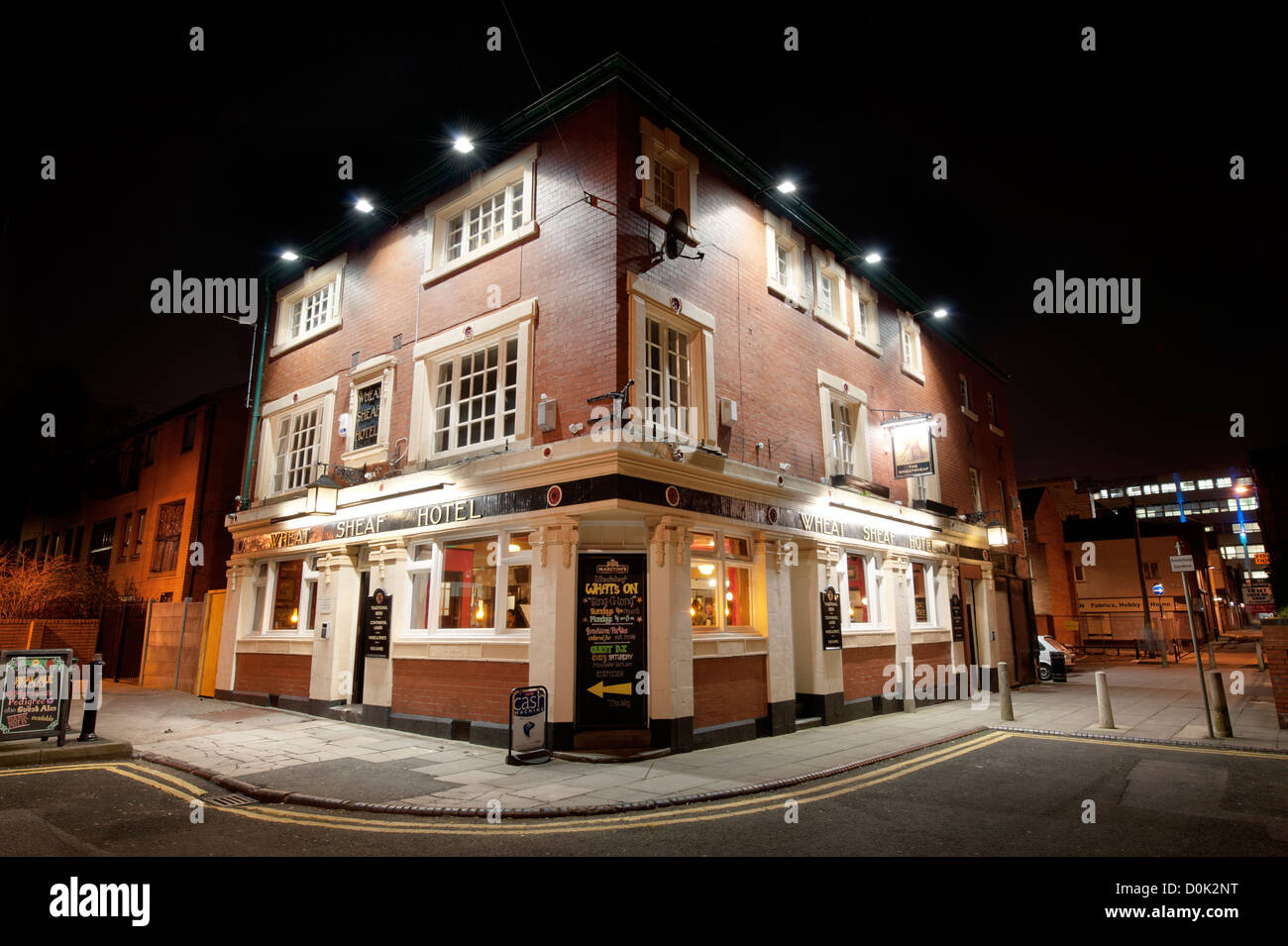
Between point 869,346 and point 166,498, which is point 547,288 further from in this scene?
point 166,498

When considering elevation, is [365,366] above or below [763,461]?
above

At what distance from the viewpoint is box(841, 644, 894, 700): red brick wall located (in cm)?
1465

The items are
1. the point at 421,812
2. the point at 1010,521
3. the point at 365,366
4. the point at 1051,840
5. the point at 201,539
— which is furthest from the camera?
the point at 1010,521

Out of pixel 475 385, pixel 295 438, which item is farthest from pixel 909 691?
pixel 295 438

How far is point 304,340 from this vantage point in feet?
56.4

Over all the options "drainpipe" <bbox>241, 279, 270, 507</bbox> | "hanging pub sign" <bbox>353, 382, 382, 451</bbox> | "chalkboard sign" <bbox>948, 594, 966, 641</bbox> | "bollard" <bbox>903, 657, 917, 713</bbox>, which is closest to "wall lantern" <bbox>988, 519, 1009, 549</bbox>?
"chalkboard sign" <bbox>948, 594, 966, 641</bbox>

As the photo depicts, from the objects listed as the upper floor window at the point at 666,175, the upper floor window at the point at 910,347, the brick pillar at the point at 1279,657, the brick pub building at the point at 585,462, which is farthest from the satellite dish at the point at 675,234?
the brick pillar at the point at 1279,657

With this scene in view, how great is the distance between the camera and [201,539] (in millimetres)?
21047

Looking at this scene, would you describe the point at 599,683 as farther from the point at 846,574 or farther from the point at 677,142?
the point at 677,142

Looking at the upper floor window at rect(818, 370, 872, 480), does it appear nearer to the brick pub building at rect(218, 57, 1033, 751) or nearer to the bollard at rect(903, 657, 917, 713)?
the brick pub building at rect(218, 57, 1033, 751)

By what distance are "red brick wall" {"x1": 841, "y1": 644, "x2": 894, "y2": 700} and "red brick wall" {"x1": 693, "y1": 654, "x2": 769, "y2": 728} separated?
3285 millimetres

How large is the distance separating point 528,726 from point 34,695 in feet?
24.0
